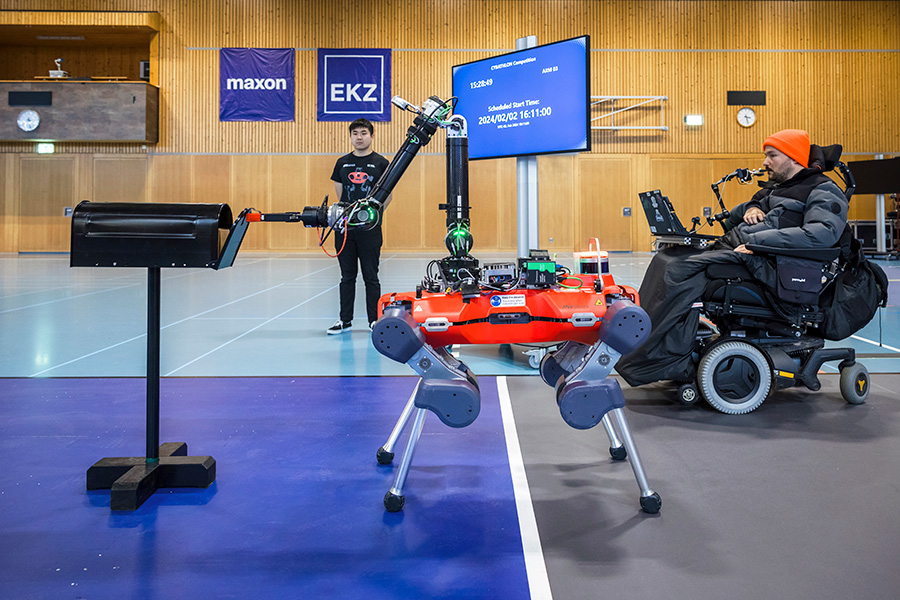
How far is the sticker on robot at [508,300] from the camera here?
2.32 metres

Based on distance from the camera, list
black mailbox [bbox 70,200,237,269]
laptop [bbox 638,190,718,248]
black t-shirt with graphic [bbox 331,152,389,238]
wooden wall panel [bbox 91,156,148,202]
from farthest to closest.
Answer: wooden wall panel [bbox 91,156,148,202] → black t-shirt with graphic [bbox 331,152,389,238] → laptop [bbox 638,190,718,248] → black mailbox [bbox 70,200,237,269]

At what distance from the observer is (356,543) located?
87.4 inches

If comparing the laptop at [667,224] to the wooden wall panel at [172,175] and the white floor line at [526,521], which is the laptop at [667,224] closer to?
the white floor line at [526,521]

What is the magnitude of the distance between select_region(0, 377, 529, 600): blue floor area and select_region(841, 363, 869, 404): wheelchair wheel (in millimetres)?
1838

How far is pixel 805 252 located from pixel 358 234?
3.75m

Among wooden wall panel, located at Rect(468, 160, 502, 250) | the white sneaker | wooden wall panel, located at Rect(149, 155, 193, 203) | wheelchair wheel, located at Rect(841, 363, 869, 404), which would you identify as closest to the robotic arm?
wheelchair wheel, located at Rect(841, 363, 869, 404)

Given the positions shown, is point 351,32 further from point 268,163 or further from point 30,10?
point 30,10

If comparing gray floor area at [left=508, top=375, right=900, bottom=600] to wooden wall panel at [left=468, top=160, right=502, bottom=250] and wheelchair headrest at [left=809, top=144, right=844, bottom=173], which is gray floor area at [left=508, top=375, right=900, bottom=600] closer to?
wheelchair headrest at [left=809, top=144, right=844, bottom=173]

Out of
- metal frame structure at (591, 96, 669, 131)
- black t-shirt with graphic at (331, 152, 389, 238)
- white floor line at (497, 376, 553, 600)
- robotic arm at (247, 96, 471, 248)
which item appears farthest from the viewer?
metal frame structure at (591, 96, 669, 131)

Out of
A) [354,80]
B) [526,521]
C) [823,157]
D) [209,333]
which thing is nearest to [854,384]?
[823,157]

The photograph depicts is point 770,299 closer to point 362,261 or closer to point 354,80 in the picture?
point 362,261

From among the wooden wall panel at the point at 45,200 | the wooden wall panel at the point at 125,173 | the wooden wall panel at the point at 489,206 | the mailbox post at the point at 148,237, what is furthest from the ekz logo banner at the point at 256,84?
the mailbox post at the point at 148,237

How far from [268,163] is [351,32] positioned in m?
4.11

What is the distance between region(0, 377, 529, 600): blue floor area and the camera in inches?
78.1
